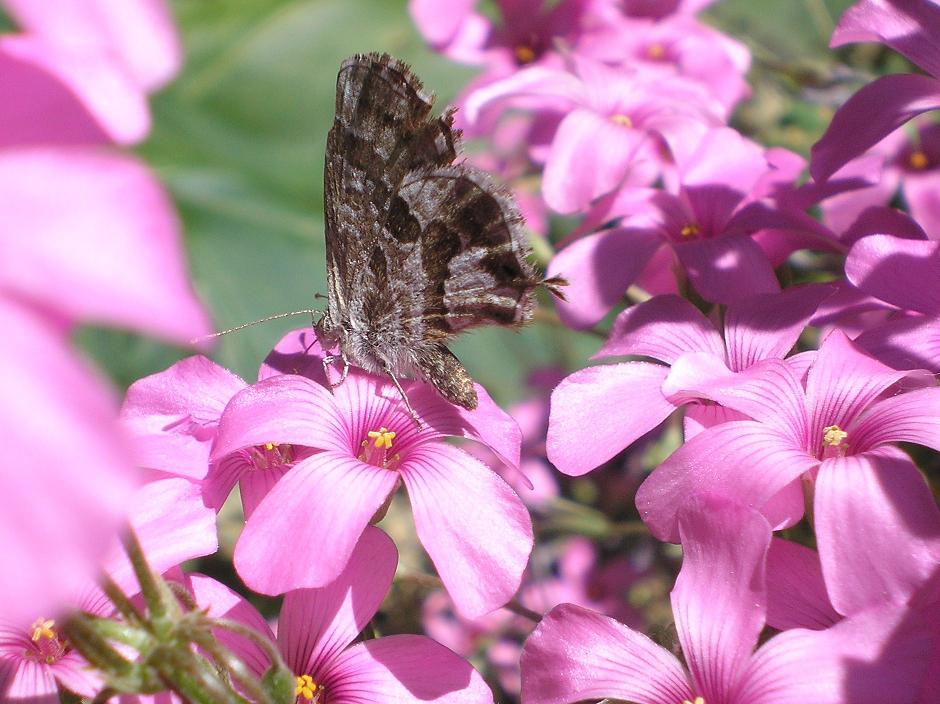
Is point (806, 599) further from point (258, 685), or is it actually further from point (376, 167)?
point (376, 167)

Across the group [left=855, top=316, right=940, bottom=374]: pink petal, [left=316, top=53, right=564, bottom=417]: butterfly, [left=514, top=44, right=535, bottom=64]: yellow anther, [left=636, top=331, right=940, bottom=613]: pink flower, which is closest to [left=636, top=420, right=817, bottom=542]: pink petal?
[left=636, top=331, right=940, bottom=613]: pink flower

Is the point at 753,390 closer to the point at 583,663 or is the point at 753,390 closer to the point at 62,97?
the point at 583,663

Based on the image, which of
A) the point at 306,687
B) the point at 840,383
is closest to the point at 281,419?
the point at 306,687

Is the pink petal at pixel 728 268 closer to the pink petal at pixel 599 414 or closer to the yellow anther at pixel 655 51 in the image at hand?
the pink petal at pixel 599 414

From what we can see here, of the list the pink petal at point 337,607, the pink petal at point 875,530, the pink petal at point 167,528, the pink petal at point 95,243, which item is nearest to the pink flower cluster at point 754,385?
the pink petal at point 875,530

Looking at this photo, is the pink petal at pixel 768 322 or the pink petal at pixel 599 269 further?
the pink petal at pixel 599 269

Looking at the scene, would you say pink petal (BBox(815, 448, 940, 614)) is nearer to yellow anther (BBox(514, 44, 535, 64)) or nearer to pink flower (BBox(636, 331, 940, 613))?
pink flower (BBox(636, 331, 940, 613))

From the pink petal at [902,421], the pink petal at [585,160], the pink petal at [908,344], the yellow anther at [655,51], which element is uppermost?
the yellow anther at [655,51]

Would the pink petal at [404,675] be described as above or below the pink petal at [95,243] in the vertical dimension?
below
